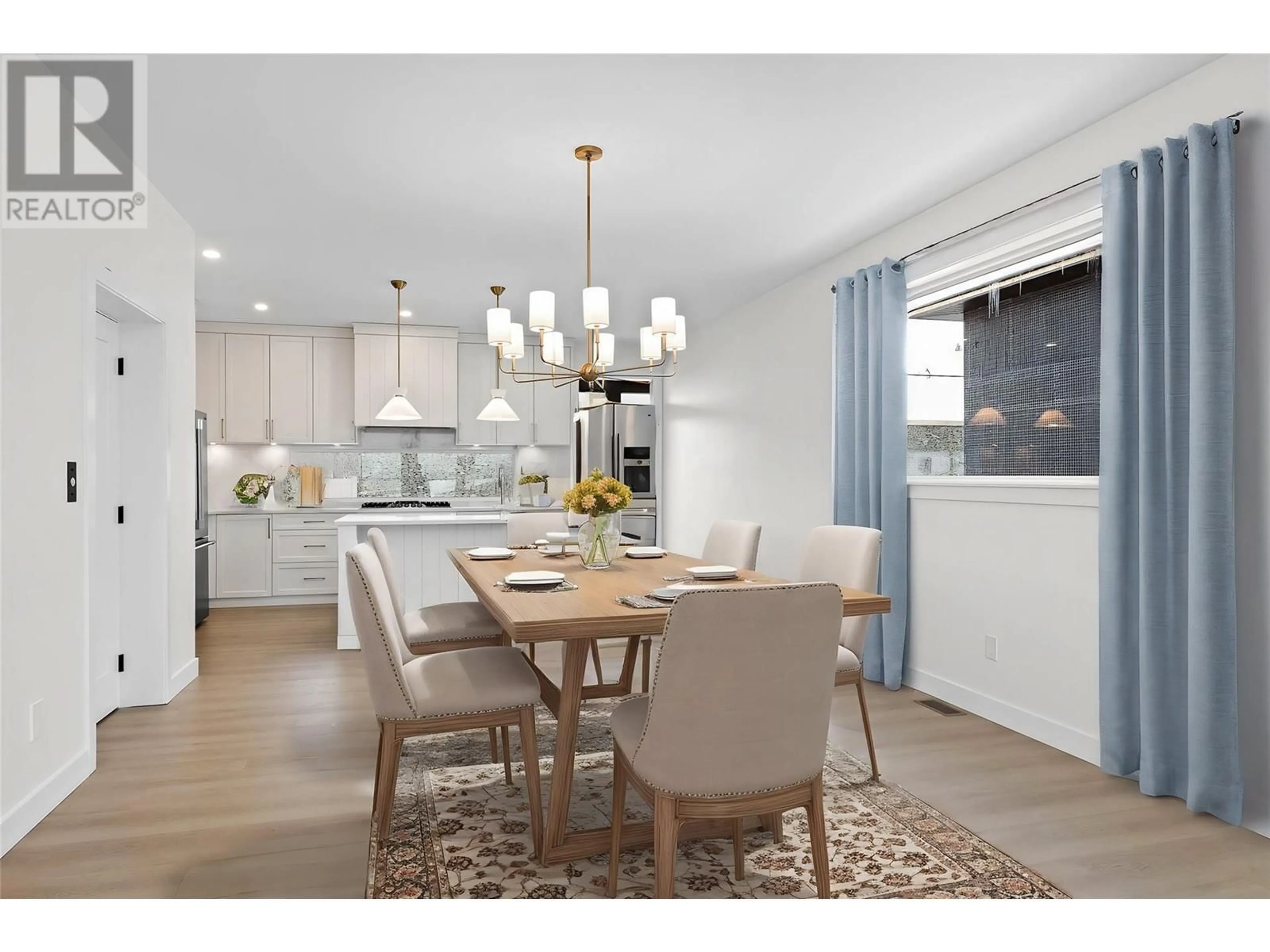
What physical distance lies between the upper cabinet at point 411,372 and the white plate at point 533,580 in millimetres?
4491

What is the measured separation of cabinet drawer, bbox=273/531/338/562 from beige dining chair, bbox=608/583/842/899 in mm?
5545

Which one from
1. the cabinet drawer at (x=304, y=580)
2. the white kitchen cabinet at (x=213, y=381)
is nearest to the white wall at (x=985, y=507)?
the cabinet drawer at (x=304, y=580)

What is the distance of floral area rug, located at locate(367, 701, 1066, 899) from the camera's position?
2.01m

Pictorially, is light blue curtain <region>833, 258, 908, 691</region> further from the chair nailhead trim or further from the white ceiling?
the chair nailhead trim

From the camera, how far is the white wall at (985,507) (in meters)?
2.42

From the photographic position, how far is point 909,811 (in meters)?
2.50

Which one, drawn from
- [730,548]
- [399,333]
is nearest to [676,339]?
[730,548]

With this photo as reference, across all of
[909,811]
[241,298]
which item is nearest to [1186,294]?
[909,811]

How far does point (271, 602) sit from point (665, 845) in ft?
19.0

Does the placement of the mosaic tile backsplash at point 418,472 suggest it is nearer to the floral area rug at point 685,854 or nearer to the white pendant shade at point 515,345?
the white pendant shade at point 515,345

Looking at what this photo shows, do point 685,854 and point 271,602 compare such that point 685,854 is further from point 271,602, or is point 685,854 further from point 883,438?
point 271,602

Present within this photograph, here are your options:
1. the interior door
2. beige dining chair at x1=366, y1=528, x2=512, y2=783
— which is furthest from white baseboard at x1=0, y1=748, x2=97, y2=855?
beige dining chair at x1=366, y1=528, x2=512, y2=783
